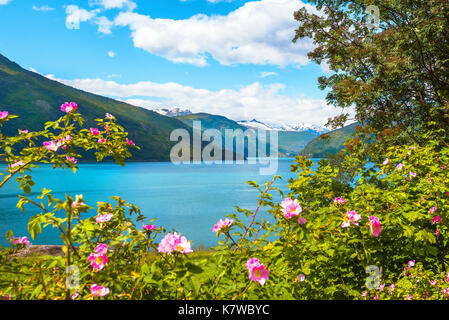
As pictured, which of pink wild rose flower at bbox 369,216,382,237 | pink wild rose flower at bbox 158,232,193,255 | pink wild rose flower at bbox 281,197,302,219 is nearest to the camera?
pink wild rose flower at bbox 158,232,193,255

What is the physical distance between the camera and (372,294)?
10.2 feet

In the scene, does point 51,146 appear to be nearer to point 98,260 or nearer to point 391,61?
point 98,260

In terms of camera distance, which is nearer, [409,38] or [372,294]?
[372,294]

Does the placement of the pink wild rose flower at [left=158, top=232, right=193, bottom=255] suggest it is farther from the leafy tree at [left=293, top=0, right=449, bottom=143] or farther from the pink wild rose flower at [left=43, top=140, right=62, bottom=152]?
the leafy tree at [left=293, top=0, right=449, bottom=143]

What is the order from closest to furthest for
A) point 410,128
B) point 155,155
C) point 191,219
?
point 410,128
point 191,219
point 155,155

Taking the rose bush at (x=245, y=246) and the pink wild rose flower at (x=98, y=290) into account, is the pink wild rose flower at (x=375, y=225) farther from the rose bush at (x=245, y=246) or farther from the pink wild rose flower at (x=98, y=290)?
the pink wild rose flower at (x=98, y=290)

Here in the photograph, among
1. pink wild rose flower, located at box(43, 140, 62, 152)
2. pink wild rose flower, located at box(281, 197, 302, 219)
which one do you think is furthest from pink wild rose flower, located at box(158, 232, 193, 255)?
pink wild rose flower, located at box(43, 140, 62, 152)

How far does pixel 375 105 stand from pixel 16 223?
36774mm

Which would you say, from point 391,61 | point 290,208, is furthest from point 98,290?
point 391,61

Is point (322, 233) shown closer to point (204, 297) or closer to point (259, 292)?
point (259, 292)

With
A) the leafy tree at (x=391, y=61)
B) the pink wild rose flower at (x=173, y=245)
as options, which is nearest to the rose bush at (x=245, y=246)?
the pink wild rose flower at (x=173, y=245)
